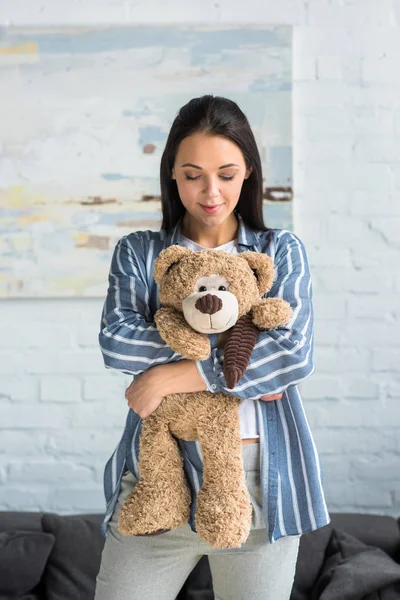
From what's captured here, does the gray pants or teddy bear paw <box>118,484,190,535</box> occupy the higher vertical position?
teddy bear paw <box>118,484,190,535</box>

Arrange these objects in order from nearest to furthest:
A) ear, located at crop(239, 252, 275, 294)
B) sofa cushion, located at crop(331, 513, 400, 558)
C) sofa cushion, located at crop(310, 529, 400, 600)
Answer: ear, located at crop(239, 252, 275, 294), sofa cushion, located at crop(310, 529, 400, 600), sofa cushion, located at crop(331, 513, 400, 558)

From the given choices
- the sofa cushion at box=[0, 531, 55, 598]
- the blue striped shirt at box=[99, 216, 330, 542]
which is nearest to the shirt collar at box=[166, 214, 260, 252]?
the blue striped shirt at box=[99, 216, 330, 542]

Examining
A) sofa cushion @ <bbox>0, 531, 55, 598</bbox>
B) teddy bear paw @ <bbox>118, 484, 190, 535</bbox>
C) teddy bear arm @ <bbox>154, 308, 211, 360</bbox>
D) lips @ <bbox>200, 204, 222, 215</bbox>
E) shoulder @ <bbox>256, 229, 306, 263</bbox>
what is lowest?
sofa cushion @ <bbox>0, 531, 55, 598</bbox>

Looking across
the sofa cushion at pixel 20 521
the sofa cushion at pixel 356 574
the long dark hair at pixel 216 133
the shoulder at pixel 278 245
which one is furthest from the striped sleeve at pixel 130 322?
the sofa cushion at pixel 20 521

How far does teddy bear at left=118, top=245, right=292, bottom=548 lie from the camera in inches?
45.1

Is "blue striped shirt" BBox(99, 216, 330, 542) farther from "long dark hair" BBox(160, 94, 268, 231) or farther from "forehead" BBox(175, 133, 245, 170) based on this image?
"forehead" BBox(175, 133, 245, 170)

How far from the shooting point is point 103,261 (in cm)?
247

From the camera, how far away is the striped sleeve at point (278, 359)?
1177mm

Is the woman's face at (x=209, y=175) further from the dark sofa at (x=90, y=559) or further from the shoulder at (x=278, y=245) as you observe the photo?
the dark sofa at (x=90, y=559)

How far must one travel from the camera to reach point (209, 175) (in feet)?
4.23

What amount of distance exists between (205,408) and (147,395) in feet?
0.30

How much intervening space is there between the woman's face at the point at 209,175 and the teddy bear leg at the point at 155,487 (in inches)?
14.2

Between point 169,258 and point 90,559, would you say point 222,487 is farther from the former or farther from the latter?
point 90,559

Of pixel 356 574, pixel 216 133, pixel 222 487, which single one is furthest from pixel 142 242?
pixel 356 574
